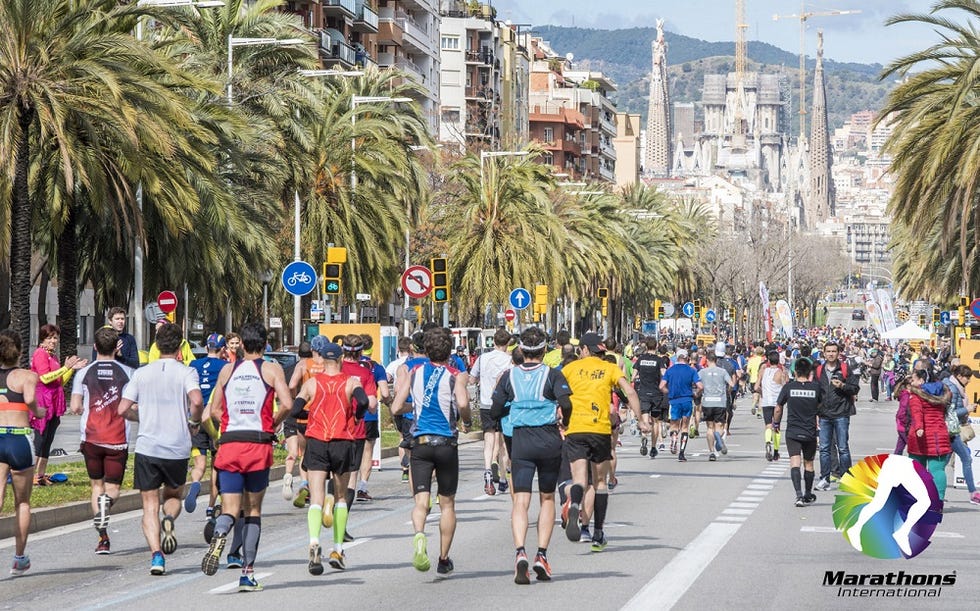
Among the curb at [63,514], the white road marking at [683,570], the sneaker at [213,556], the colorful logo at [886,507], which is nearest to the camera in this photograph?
the white road marking at [683,570]

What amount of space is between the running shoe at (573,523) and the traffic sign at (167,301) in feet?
71.0

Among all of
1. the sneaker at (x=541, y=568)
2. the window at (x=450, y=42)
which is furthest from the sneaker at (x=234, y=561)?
the window at (x=450, y=42)

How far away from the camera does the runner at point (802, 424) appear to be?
17.6 meters

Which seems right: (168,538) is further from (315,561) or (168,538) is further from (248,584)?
(248,584)

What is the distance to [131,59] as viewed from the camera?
88.8 ft

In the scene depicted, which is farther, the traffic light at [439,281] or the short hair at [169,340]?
the traffic light at [439,281]

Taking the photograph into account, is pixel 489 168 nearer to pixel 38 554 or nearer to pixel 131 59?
pixel 131 59

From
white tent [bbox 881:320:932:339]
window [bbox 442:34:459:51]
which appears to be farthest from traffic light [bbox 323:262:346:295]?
window [bbox 442:34:459:51]

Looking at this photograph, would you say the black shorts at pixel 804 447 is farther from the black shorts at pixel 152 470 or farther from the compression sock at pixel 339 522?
the black shorts at pixel 152 470

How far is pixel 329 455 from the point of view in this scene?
38.5 feet

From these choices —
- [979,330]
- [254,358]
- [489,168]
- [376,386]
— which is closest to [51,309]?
[489,168]

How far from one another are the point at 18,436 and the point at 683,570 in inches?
185

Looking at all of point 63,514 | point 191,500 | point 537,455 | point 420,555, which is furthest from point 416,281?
point 420,555

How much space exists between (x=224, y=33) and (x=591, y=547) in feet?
90.6
